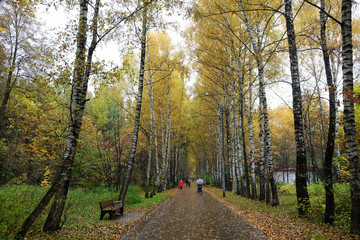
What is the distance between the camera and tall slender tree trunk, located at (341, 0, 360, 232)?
4.48m

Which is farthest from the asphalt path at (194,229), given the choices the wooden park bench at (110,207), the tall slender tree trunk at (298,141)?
the tall slender tree trunk at (298,141)

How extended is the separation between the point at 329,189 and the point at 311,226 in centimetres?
122

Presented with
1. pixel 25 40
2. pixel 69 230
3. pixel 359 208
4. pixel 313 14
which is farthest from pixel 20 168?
pixel 313 14

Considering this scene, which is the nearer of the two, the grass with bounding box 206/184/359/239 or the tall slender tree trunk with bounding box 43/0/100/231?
the grass with bounding box 206/184/359/239

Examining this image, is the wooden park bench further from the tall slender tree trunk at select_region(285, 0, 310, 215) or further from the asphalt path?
the tall slender tree trunk at select_region(285, 0, 310, 215)

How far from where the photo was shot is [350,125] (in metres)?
4.68

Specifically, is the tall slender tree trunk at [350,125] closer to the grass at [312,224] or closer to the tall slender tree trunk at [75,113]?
the grass at [312,224]

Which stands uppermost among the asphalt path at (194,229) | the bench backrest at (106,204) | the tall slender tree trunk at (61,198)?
the tall slender tree trunk at (61,198)

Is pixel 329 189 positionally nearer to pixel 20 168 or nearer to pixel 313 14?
pixel 313 14

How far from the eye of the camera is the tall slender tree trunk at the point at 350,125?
4.48 m

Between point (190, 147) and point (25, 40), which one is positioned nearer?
point (25, 40)

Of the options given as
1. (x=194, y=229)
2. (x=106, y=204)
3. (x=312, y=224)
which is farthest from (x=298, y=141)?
(x=106, y=204)

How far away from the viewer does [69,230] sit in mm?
5609

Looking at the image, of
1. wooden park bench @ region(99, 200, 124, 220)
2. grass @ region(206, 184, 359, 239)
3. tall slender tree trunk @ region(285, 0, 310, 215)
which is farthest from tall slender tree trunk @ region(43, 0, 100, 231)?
tall slender tree trunk @ region(285, 0, 310, 215)
